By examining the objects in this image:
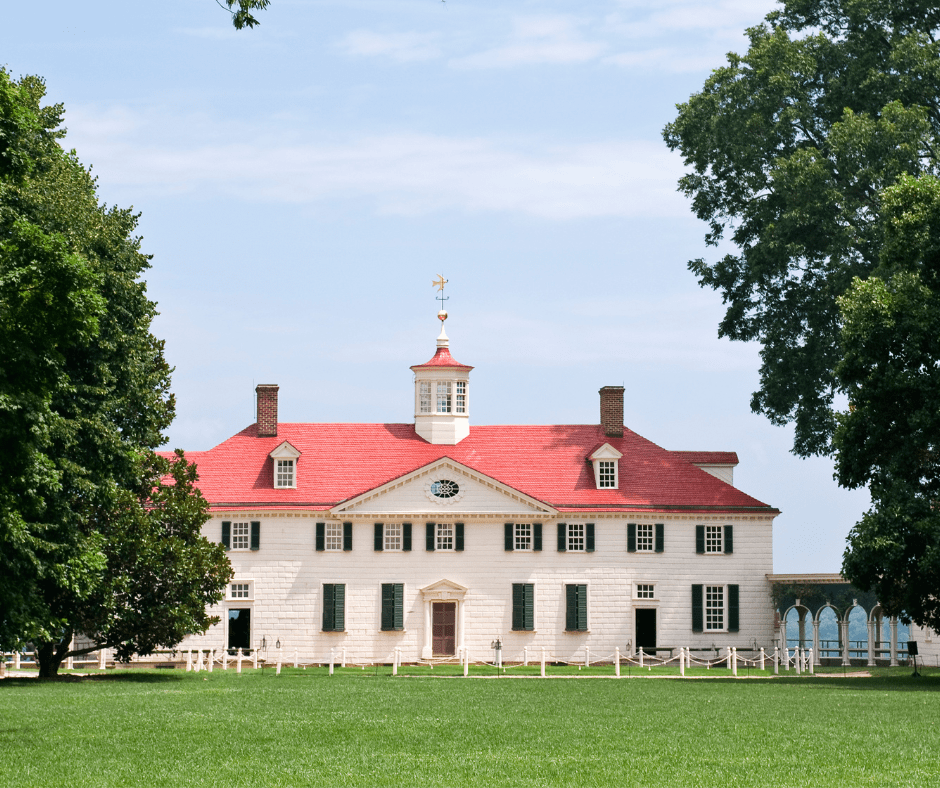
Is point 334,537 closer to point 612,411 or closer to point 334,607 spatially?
point 334,607

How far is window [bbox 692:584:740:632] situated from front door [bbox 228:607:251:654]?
16.1 m

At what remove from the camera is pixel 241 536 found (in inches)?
2014

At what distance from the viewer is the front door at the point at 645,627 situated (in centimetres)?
5141

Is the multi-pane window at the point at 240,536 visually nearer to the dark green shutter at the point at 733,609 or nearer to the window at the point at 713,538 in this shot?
the window at the point at 713,538

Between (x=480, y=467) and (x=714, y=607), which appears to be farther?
(x=480, y=467)

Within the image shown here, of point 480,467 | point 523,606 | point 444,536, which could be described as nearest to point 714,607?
point 523,606

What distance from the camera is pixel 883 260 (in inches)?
1433

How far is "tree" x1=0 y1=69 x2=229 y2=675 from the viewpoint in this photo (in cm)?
2089

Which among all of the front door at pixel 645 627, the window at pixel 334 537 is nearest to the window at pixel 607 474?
the front door at pixel 645 627

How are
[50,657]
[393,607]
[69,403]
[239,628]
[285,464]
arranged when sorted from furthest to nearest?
[285,464]
[393,607]
[239,628]
[50,657]
[69,403]

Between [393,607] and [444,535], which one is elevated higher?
[444,535]

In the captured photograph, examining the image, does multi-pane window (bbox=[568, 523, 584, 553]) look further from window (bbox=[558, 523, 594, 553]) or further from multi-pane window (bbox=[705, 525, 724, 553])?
multi-pane window (bbox=[705, 525, 724, 553])

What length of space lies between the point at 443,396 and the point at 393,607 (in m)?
8.89

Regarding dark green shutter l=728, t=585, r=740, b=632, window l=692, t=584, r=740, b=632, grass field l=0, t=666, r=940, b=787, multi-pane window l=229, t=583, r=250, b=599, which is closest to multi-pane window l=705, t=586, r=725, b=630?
window l=692, t=584, r=740, b=632
